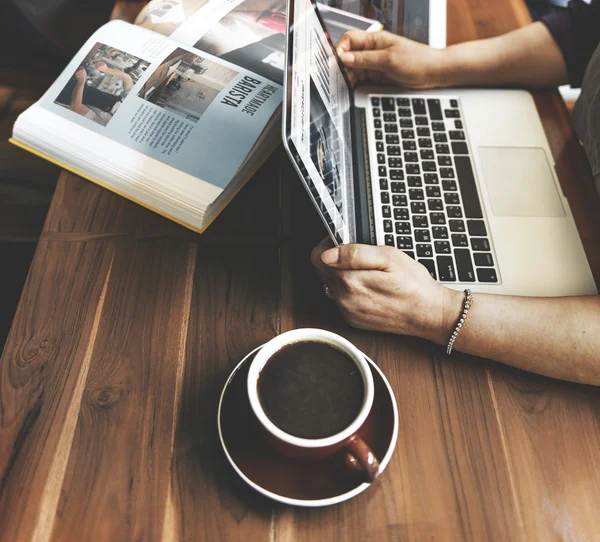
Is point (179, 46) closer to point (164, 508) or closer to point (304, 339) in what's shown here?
point (304, 339)

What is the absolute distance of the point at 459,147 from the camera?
2.55 feet

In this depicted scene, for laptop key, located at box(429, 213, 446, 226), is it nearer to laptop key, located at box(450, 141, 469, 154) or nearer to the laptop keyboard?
the laptop keyboard

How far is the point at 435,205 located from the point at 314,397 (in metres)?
0.38

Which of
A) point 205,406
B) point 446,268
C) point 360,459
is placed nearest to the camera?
point 360,459

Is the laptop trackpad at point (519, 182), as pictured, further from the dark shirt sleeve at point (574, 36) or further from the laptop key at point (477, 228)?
the dark shirt sleeve at point (574, 36)

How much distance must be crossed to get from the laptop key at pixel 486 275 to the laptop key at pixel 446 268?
3 cm

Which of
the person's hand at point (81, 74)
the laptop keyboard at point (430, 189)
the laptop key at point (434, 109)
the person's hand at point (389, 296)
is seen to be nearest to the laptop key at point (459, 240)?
the laptop keyboard at point (430, 189)

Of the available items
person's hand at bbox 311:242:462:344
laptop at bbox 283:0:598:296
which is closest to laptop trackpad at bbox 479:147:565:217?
laptop at bbox 283:0:598:296

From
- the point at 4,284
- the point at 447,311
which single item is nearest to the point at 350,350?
the point at 447,311

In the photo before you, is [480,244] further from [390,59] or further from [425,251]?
[390,59]

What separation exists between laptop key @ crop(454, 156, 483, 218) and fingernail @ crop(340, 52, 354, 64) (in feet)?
0.78

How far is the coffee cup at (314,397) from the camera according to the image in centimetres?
42

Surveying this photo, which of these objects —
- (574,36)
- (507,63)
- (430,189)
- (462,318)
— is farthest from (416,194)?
(574,36)

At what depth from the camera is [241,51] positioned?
0.80m
